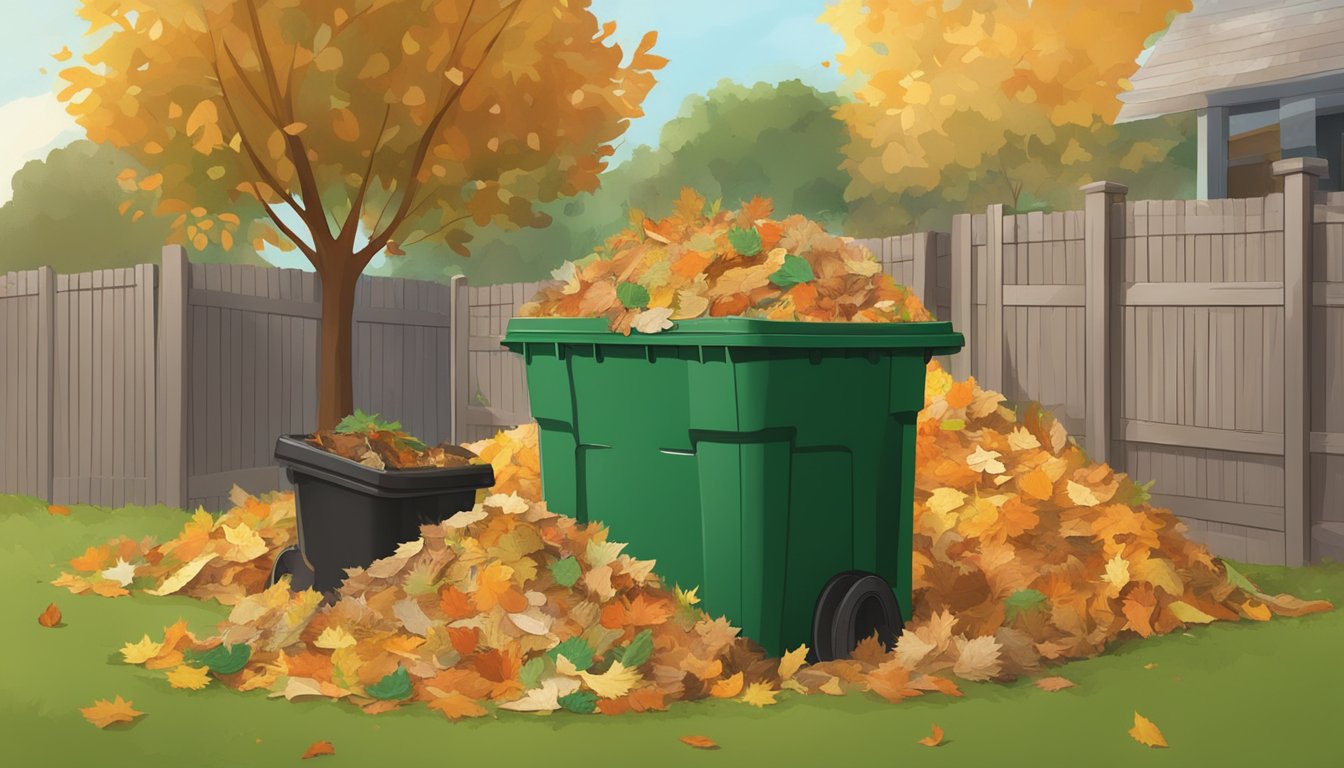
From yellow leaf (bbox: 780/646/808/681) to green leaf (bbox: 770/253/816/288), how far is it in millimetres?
1273

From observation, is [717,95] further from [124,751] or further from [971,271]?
[124,751]

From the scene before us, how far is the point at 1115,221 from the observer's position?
7.09 meters

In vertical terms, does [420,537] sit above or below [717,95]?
below

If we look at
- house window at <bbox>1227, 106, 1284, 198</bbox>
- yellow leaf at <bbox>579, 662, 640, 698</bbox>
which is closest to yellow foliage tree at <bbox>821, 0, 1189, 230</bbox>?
house window at <bbox>1227, 106, 1284, 198</bbox>

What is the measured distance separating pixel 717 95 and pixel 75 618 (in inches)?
1120

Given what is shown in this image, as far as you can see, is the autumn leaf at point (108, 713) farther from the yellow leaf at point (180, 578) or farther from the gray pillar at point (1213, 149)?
the gray pillar at point (1213, 149)

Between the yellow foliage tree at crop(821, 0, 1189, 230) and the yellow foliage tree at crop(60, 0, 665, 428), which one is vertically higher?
the yellow foliage tree at crop(821, 0, 1189, 230)

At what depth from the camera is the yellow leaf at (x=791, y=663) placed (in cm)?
396

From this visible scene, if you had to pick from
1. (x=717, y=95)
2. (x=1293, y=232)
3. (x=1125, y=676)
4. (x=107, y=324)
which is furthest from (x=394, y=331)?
(x=717, y=95)

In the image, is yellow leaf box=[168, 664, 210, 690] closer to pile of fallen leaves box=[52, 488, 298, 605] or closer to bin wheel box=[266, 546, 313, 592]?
bin wheel box=[266, 546, 313, 592]

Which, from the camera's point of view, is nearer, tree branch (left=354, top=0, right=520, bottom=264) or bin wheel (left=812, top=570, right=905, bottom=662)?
bin wheel (left=812, top=570, right=905, bottom=662)

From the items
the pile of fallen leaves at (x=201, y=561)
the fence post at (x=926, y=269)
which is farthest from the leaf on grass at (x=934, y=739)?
the fence post at (x=926, y=269)

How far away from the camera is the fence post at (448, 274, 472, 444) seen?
10.4 meters

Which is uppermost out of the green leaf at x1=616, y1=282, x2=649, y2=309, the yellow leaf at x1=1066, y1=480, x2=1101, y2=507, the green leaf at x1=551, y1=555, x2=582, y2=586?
the green leaf at x1=616, y1=282, x2=649, y2=309
